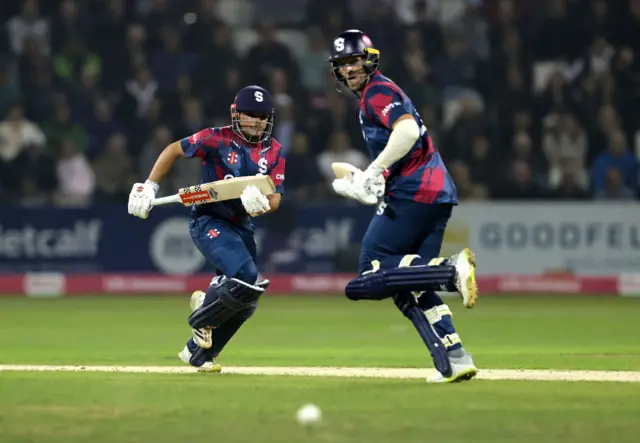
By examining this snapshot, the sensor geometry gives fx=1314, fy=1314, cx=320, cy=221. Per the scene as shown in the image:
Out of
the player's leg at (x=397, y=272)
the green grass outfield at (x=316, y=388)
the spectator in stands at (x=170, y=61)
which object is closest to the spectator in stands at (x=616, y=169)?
the green grass outfield at (x=316, y=388)

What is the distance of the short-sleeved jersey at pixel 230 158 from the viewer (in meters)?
7.91

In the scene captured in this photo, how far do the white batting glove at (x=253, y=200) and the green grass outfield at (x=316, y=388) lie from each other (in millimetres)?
959

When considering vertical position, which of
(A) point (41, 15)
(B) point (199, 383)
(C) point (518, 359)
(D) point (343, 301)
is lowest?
(D) point (343, 301)

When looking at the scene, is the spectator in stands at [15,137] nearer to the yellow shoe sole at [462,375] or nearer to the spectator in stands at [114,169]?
the spectator in stands at [114,169]

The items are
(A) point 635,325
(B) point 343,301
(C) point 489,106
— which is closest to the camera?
(A) point 635,325

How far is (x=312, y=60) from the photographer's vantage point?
57.0 ft

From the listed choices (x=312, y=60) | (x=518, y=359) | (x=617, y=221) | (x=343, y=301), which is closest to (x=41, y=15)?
(x=312, y=60)

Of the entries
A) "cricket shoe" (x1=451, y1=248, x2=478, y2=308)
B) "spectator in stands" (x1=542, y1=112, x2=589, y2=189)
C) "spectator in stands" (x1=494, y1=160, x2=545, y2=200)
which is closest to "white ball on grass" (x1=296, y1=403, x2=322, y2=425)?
"cricket shoe" (x1=451, y1=248, x2=478, y2=308)

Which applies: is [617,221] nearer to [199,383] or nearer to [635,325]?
[635,325]

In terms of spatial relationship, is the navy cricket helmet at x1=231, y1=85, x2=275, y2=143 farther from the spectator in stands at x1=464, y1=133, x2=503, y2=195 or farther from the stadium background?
the spectator in stands at x1=464, y1=133, x2=503, y2=195

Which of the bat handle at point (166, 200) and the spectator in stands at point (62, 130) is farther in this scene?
the spectator in stands at point (62, 130)

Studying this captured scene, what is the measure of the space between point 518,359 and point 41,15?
10647mm

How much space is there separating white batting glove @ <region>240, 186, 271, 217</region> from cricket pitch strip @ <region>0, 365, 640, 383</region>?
3.19 ft

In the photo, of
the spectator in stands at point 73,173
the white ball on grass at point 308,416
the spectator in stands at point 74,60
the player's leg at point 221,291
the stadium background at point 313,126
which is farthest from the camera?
the spectator in stands at point 74,60
